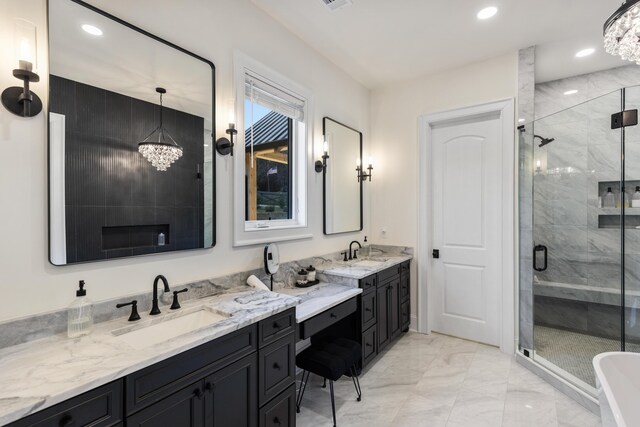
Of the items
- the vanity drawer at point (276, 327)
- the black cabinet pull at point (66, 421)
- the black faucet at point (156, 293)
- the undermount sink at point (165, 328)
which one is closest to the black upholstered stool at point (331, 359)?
the vanity drawer at point (276, 327)

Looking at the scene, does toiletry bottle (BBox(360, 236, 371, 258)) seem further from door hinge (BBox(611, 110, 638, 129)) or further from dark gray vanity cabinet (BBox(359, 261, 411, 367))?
door hinge (BBox(611, 110, 638, 129))

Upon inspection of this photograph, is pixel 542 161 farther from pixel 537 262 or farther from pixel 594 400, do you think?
pixel 594 400

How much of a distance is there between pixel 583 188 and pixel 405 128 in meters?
2.01

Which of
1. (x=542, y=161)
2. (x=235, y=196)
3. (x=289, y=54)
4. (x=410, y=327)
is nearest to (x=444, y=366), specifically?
(x=410, y=327)

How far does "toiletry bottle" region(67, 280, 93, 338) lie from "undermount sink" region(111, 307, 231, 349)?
0.12m

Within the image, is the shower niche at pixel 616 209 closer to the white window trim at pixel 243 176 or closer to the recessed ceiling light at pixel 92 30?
the white window trim at pixel 243 176

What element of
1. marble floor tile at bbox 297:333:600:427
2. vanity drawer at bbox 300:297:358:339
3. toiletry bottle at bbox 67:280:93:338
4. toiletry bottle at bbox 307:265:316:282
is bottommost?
marble floor tile at bbox 297:333:600:427

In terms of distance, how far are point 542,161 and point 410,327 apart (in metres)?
2.38

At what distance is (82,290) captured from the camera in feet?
4.58

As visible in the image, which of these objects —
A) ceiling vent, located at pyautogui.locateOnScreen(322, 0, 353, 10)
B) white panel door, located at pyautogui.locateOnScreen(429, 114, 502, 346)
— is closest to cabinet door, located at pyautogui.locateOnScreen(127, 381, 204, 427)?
ceiling vent, located at pyautogui.locateOnScreen(322, 0, 353, 10)

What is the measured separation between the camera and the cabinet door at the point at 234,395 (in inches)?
54.2

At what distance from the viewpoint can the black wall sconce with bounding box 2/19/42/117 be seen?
1.27 meters

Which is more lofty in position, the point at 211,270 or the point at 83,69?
the point at 83,69

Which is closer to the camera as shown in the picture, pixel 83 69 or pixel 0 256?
pixel 0 256
